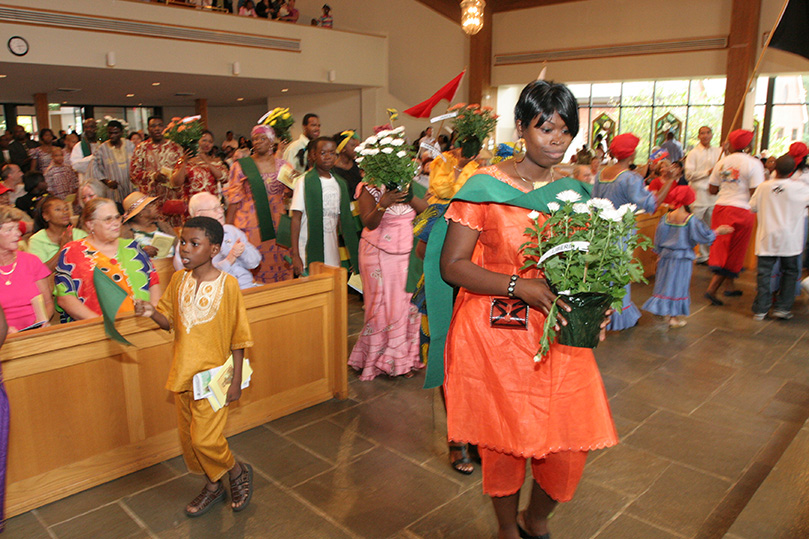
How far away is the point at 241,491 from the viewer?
3.09m

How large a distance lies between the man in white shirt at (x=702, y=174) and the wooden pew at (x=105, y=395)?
25.4 feet

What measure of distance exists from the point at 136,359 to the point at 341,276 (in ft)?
4.77

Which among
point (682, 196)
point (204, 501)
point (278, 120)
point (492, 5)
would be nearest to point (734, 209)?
point (682, 196)

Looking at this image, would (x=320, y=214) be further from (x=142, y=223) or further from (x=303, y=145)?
(x=303, y=145)

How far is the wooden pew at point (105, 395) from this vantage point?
9.99ft

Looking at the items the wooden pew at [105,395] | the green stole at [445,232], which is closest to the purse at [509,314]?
the green stole at [445,232]

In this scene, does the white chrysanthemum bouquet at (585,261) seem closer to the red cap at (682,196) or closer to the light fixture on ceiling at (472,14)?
the red cap at (682,196)

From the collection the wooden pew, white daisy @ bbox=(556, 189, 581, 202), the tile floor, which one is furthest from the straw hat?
white daisy @ bbox=(556, 189, 581, 202)

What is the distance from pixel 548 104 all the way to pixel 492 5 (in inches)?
690

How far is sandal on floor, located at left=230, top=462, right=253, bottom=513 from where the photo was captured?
308 centimetres

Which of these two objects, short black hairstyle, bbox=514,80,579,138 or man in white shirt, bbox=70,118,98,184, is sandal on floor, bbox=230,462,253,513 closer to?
short black hairstyle, bbox=514,80,579,138

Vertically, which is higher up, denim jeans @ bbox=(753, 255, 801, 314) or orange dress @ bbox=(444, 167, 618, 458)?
orange dress @ bbox=(444, 167, 618, 458)

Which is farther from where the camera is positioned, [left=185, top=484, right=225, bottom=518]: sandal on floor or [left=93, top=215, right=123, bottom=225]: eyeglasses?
[left=93, top=215, right=123, bottom=225]: eyeglasses

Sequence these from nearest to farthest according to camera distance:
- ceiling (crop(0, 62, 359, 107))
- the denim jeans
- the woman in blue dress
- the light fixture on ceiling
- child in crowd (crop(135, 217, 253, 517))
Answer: child in crowd (crop(135, 217, 253, 517)) < the woman in blue dress < the denim jeans < the light fixture on ceiling < ceiling (crop(0, 62, 359, 107))
